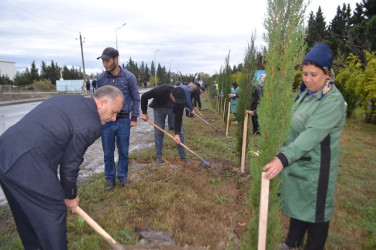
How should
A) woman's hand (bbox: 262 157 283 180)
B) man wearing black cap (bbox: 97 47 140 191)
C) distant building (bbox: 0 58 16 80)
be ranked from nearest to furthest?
woman's hand (bbox: 262 157 283 180)
man wearing black cap (bbox: 97 47 140 191)
distant building (bbox: 0 58 16 80)

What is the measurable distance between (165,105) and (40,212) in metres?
4.07

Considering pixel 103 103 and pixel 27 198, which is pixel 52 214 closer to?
pixel 27 198

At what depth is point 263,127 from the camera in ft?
6.93

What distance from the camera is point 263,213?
1847 mm

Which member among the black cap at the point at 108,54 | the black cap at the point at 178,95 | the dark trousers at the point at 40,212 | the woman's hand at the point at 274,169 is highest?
the black cap at the point at 108,54

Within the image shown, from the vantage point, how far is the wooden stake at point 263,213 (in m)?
1.81

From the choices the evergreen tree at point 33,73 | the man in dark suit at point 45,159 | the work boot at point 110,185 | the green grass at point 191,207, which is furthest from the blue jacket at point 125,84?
the evergreen tree at point 33,73

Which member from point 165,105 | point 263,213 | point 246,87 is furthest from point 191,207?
point 246,87

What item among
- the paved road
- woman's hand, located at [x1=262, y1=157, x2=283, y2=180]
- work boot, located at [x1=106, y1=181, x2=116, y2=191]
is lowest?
the paved road

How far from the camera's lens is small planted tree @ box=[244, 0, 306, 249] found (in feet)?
6.73

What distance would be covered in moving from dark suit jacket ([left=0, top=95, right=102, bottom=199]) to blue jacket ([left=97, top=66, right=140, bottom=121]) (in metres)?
2.13

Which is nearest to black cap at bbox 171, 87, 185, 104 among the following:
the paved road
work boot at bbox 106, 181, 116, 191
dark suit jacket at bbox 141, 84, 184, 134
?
dark suit jacket at bbox 141, 84, 184, 134

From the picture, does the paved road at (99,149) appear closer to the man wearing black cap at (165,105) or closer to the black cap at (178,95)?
the man wearing black cap at (165,105)

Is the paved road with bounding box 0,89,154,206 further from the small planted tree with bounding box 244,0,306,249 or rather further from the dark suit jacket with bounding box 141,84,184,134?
the small planted tree with bounding box 244,0,306,249
